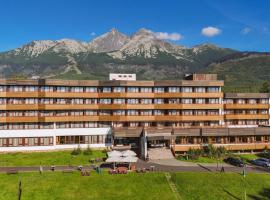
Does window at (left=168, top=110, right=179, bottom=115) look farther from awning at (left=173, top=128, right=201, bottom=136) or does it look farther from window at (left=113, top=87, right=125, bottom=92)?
window at (left=113, top=87, right=125, bottom=92)

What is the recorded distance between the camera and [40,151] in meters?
81.4

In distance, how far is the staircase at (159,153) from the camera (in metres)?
74.1

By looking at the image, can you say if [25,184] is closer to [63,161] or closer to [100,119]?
[63,161]

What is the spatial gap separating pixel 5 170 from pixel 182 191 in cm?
3181

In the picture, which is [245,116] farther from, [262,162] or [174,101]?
[262,162]

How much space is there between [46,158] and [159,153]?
24289 millimetres

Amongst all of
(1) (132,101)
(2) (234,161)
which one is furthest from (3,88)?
(2) (234,161)

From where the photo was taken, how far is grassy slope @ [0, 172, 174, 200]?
51562 millimetres

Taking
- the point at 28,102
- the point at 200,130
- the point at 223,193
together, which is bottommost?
the point at 223,193

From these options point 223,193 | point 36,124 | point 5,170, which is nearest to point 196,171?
point 223,193

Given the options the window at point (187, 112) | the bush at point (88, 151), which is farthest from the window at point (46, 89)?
the window at point (187, 112)

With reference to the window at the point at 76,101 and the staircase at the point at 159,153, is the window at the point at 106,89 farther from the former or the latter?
the staircase at the point at 159,153

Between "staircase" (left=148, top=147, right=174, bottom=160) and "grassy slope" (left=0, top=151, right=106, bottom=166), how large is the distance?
10484 mm

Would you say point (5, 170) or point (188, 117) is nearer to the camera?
point (5, 170)
